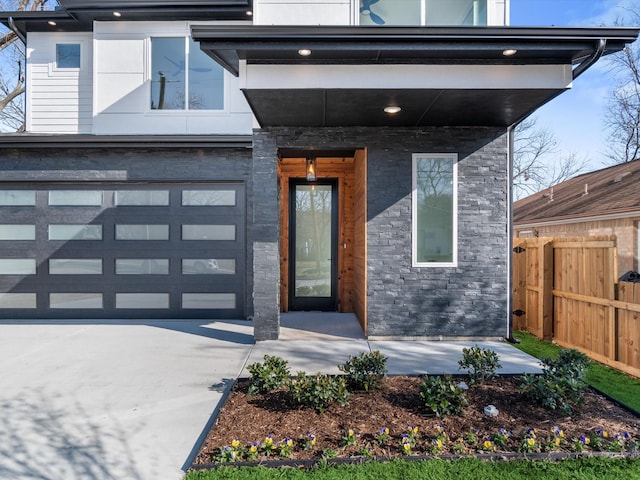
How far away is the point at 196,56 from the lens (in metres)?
6.83

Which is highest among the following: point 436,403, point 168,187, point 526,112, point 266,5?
point 266,5

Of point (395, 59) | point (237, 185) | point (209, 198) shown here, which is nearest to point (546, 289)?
point (395, 59)

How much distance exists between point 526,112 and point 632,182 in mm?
7789

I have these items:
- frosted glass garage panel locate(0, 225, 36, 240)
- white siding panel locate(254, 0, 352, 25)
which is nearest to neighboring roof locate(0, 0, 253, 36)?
white siding panel locate(254, 0, 352, 25)

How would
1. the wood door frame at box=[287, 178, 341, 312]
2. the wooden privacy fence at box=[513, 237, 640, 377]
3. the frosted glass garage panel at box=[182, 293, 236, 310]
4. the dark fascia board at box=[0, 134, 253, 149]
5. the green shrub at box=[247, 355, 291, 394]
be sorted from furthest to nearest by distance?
the wood door frame at box=[287, 178, 341, 312]
the frosted glass garage panel at box=[182, 293, 236, 310]
the dark fascia board at box=[0, 134, 253, 149]
the wooden privacy fence at box=[513, 237, 640, 377]
the green shrub at box=[247, 355, 291, 394]

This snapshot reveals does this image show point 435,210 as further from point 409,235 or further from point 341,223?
point 341,223

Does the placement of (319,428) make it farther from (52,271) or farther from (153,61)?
(153,61)

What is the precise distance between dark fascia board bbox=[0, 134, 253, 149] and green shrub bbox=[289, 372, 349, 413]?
4.58m

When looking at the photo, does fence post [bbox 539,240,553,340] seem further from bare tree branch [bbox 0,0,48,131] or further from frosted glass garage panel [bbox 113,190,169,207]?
bare tree branch [bbox 0,0,48,131]

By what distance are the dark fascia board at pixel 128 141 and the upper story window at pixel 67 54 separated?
1.77 m

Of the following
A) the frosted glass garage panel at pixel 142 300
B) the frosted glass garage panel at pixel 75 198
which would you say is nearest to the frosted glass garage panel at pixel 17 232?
the frosted glass garage panel at pixel 75 198

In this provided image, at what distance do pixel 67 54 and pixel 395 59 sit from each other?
6946 mm

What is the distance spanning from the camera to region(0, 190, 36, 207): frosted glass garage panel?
674 cm

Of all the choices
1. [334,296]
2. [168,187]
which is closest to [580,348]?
[334,296]
